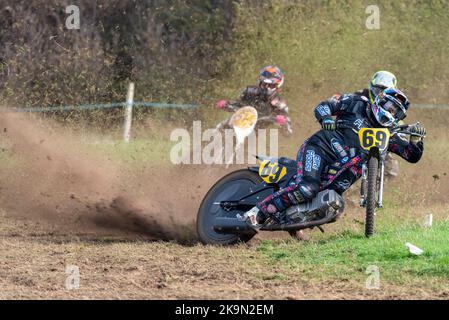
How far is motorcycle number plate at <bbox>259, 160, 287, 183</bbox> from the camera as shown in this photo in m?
10.7

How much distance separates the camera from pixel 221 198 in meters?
11.1

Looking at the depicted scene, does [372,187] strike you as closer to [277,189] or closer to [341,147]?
[341,147]

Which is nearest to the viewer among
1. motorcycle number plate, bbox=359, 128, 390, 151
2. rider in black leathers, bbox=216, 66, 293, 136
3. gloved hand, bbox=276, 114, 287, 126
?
motorcycle number plate, bbox=359, 128, 390, 151

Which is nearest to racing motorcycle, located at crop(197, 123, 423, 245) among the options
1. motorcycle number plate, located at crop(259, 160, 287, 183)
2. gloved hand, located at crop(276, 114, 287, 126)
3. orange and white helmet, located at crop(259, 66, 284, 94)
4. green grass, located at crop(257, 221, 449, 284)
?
motorcycle number plate, located at crop(259, 160, 287, 183)

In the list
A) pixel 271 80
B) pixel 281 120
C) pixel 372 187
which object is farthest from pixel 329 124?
pixel 271 80

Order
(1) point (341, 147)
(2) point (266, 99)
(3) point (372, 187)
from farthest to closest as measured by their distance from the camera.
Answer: (2) point (266, 99)
(1) point (341, 147)
(3) point (372, 187)

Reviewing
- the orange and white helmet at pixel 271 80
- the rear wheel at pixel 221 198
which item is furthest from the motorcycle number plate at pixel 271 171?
the orange and white helmet at pixel 271 80

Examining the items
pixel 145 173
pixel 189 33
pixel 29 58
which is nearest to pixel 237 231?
pixel 145 173

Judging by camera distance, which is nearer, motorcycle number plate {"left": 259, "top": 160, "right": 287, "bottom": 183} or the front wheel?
the front wheel

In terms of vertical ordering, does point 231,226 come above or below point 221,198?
below

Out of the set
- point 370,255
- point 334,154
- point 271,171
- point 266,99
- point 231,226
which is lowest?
point 370,255

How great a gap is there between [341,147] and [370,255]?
5.03 feet

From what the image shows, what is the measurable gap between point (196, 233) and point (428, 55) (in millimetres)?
14161

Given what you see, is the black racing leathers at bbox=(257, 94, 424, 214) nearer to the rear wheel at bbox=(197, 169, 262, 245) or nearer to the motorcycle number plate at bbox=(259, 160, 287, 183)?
the motorcycle number plate at bbox=(259, 160, 287, 183)
